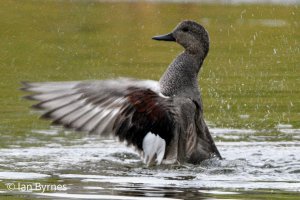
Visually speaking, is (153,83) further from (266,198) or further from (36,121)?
(36,121)

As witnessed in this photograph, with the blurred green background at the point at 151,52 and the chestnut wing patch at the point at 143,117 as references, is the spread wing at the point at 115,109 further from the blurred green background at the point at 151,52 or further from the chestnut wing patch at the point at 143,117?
the blurred green background at the point at 151,52

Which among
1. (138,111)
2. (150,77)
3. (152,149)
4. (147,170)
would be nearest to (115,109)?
(138,111)

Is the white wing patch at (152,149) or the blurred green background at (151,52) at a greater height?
the blurred green background at (151,52)

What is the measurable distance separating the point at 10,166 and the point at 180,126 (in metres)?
1.46

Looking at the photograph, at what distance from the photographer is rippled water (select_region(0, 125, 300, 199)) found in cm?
709

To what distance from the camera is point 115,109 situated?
8070 millimetres

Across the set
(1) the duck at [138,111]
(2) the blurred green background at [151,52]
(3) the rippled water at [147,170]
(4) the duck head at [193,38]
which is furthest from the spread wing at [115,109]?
(2) the blurred green background at [151,52]

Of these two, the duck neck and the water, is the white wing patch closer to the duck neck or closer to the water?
the water

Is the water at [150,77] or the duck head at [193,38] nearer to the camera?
the water at [150,77]

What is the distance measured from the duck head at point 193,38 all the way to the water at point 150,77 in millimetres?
1021

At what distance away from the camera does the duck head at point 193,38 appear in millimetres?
9008

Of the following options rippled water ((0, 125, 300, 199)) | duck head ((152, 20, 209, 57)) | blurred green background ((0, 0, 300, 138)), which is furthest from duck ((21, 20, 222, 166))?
blurred green background ((0, 0, 300, 138))

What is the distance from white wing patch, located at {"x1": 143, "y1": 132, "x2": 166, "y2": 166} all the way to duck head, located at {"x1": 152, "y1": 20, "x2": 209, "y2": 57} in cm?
113

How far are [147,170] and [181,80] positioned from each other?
87 cm
